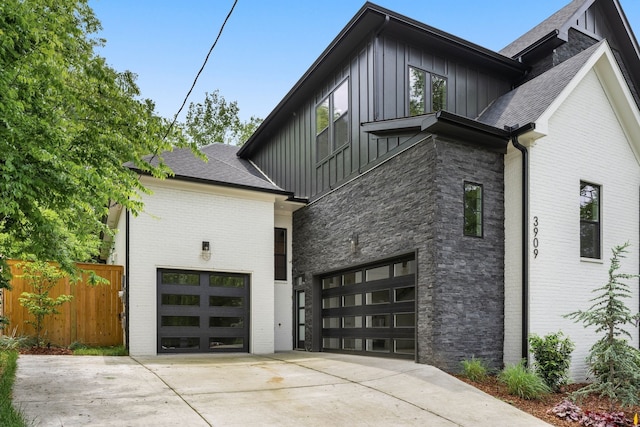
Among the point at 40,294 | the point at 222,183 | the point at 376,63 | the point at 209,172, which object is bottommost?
the point at 40,294

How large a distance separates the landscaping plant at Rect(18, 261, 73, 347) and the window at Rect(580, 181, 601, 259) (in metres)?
11.3

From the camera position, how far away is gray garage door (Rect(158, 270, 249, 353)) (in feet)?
39.2

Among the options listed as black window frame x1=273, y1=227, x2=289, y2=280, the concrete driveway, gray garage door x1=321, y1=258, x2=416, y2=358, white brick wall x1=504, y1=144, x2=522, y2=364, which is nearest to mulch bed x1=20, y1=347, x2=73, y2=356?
the concrete driveway

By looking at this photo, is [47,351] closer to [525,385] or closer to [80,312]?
[80,312]

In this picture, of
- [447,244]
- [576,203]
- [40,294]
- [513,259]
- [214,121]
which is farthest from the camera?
[214,121]

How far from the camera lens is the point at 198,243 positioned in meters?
12.4

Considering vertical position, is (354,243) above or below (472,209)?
below

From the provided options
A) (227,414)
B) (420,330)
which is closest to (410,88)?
(420,330)

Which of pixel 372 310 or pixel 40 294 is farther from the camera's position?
pixel 40 294

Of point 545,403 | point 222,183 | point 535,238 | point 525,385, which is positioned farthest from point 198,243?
point 545,403

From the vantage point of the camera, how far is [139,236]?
11742 mm

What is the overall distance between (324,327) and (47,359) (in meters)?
6.51

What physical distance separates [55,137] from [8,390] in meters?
3.33

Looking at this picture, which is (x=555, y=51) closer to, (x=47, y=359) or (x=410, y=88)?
(x=410, y=88)
